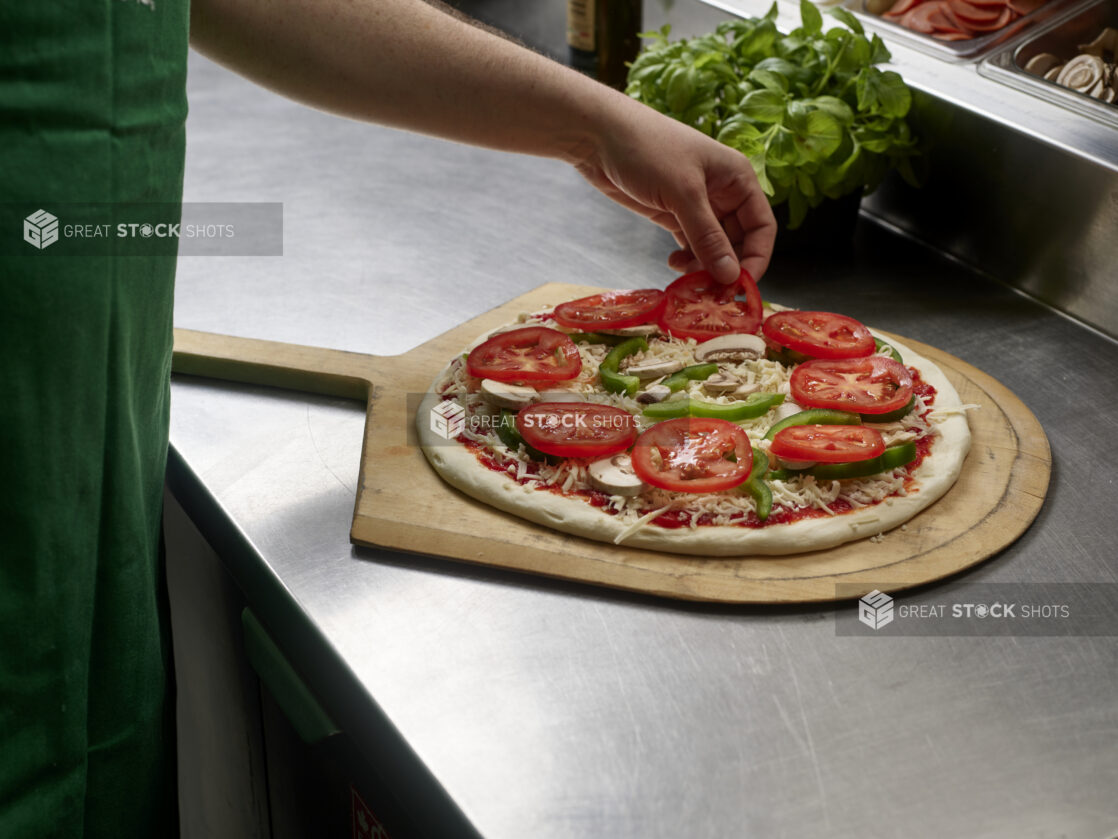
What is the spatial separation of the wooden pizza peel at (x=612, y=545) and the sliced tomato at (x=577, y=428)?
122mm

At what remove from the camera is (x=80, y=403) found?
986mm

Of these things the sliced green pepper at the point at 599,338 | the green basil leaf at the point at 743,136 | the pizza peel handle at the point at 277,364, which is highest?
the green basil leaf at the point at 743,136

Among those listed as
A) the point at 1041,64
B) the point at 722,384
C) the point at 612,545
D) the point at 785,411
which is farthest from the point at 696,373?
the point at 1041,64

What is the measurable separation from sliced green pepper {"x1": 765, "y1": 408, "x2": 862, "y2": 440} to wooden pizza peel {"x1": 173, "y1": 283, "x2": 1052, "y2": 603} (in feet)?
0.54

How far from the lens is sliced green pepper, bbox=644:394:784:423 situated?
144 centimetres

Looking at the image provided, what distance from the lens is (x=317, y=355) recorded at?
161 centimetres

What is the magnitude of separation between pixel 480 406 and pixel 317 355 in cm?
29

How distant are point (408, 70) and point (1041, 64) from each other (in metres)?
1.28

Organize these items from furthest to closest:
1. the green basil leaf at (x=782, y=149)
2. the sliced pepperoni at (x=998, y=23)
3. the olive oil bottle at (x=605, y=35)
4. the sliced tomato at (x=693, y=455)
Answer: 1. the olive oil bottle at (x=605, y=35)
2. the sliced pepperoni at (x=998, y=23)
3. the green basil leaf at (x=782, y=149)
4. the sliced tomato at (x=693, y=455)

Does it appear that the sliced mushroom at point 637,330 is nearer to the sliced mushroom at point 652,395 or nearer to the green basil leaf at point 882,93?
the sliced mushroom at point 652,395

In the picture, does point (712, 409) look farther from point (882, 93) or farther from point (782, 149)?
point (882, 93)

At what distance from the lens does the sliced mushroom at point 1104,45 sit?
1916 mm

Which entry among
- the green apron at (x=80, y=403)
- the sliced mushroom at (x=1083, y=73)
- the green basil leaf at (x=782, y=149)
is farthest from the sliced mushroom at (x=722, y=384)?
the sliced mushroom at (x=1083, y=73)

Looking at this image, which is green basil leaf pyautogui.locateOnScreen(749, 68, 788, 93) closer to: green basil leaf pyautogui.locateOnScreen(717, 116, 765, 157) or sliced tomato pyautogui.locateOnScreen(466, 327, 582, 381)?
green basil leaf pyautogui.locateOnScreen(717, 116, 765, 157)
